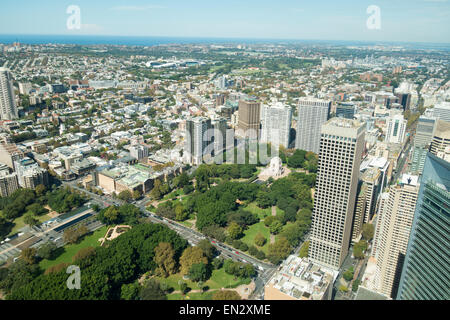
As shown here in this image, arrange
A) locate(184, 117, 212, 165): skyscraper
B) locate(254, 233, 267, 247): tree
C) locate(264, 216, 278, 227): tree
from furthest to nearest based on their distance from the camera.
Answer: locate(184, 117, 212, 165): skyscraper, locate(264, 216, 278, 227): tree, locate(254, 233, 267, 247): tree

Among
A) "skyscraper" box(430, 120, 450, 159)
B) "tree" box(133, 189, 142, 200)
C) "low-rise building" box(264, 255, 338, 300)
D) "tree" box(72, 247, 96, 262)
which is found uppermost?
"skyscraper" box(430, 120, 450, 159)

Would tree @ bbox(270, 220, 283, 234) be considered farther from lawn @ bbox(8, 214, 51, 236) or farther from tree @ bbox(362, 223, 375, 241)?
lawn @ bbox(8, 214, 51, 236)

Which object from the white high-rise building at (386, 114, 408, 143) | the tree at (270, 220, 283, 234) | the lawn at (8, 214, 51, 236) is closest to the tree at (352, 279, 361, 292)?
the tree at (270, 220, 283, 234)

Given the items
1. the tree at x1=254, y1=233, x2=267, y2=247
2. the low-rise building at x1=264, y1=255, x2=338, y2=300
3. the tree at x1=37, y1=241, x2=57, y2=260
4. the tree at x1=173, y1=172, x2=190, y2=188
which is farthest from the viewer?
the tree at x1=173, y1=172, x2=190, y2=188

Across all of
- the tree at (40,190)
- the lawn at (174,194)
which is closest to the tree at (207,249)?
the lawn at (174,194)

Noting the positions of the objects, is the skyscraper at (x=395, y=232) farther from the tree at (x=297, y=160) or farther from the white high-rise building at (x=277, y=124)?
the white high-rise building at (x=277, y=124)

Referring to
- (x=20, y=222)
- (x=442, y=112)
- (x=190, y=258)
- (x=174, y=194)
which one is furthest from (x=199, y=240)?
(x=442, y=112)

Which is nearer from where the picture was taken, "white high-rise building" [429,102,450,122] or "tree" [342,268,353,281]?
"tree" [342,268,353,281]

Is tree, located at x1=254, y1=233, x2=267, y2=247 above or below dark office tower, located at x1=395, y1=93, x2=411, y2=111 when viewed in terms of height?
below
